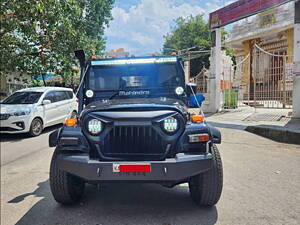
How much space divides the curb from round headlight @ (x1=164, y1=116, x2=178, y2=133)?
4.90 metres

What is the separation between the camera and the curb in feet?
20.4

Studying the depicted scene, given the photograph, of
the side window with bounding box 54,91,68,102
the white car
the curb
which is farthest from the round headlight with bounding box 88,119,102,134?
the side window with bounding box 54,91,68,102

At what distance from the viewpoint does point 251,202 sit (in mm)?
3078

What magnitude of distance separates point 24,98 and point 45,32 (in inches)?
108

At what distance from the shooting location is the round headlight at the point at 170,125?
2.49 meters

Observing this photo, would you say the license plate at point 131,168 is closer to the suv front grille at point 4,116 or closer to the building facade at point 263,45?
the suv front grille at point 4,116

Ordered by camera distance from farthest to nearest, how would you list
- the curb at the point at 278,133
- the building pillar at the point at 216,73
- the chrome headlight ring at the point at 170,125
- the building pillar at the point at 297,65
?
the building pillar at the point at 216,73, the building pillar at the point at 297,65, the curb at the point at 278,133, the chrome headlight ring at the point at 170,125

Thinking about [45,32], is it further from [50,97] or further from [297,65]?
[297,65]

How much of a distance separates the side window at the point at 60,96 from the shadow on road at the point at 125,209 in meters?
6.07

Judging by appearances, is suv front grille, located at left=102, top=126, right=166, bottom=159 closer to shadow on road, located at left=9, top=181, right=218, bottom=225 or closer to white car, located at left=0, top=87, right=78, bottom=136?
shadow on road, located at left=9, top=181, right=218, bottom=225

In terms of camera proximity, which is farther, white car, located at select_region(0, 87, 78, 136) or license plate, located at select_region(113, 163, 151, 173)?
white car, located at select_region(0, 87, 78, 136)

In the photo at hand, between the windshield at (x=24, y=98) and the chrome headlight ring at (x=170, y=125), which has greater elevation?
the windshield at (x=24, y=98)

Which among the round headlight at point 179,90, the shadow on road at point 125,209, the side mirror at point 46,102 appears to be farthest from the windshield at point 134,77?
the side mirror at point 46,102

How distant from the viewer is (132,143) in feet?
8.23
